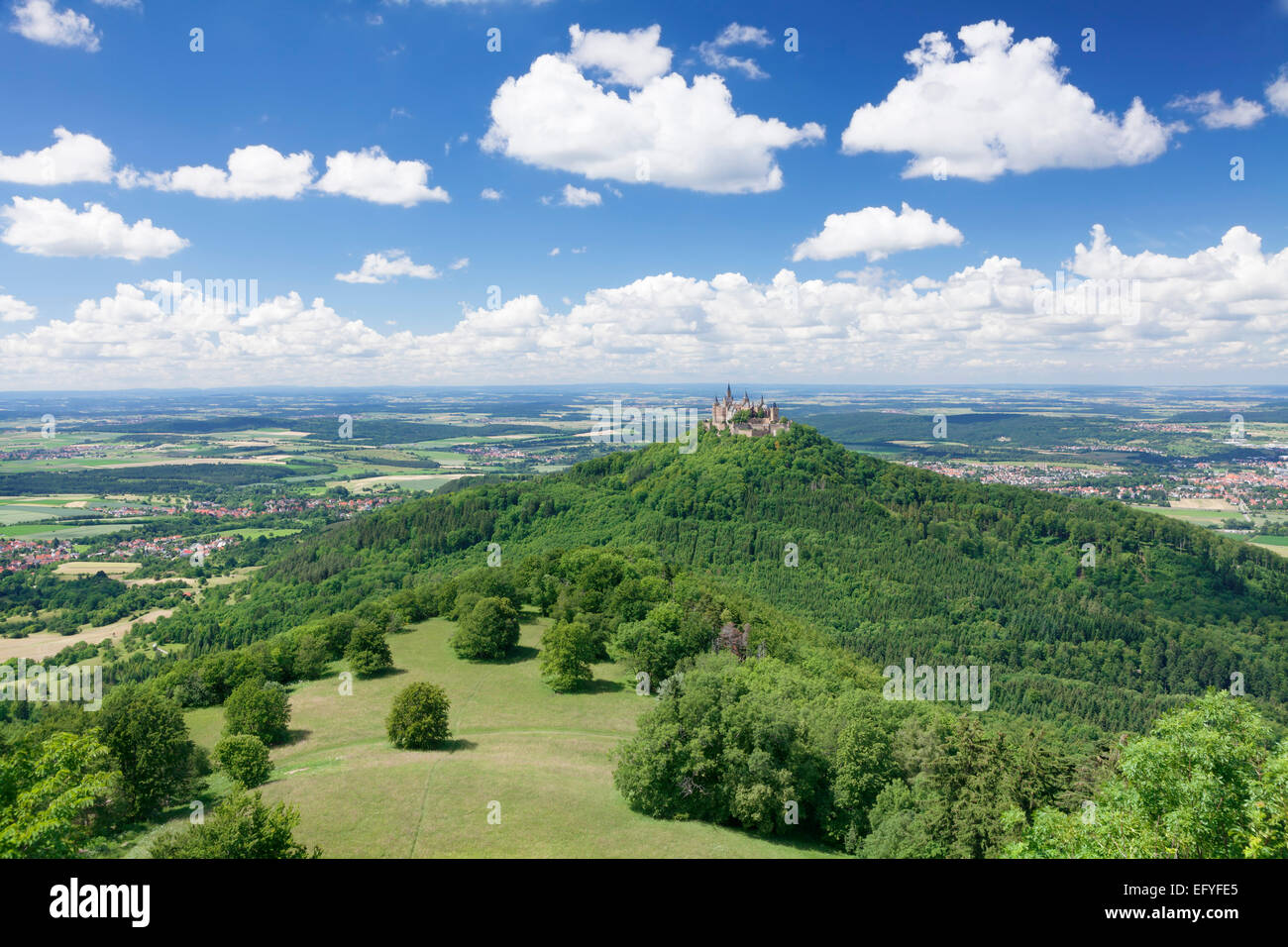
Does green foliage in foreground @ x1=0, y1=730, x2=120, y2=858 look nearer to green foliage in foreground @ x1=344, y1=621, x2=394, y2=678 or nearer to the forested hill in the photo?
green foliage in foreground @ x1=344, y1=621, x2=394, y2=678

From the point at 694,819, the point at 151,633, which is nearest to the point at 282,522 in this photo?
the point at 151,633

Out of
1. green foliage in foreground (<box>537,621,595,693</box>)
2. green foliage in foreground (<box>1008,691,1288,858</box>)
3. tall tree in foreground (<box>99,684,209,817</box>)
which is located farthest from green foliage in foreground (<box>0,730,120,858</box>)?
green foliage in foreground (<box>537,621,595,693</box>)

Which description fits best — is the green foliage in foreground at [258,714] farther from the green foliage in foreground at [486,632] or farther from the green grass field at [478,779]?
the green foliage in foreground at [486,632]

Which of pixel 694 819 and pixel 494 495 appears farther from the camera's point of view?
pixel 494 495

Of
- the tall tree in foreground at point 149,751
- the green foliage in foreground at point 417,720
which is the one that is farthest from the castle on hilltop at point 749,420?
the tall tree in foreground at point 149,751
